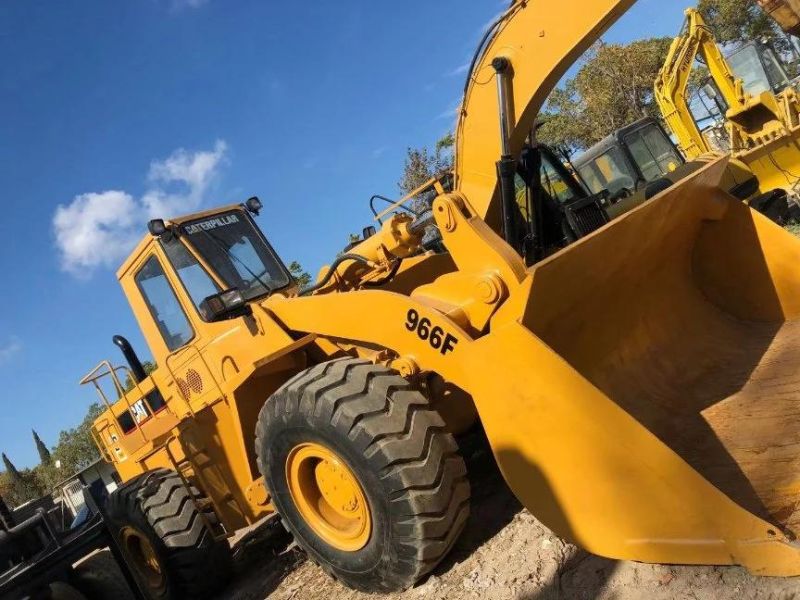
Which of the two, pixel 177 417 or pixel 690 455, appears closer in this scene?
pixel 690 455

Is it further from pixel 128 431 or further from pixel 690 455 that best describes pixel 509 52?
pixel 128 431

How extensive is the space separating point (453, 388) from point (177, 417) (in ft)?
8.62

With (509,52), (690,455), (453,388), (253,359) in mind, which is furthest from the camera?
(253,359)

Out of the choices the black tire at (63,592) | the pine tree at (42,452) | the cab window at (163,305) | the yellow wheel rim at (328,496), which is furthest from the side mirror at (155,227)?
the pine tree at (42,452)

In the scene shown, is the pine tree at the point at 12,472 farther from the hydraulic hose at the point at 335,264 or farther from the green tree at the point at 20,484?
the hydraulic hose at the point at 335,264

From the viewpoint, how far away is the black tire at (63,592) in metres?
4.89

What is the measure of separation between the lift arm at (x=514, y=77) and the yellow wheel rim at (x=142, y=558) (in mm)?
4032

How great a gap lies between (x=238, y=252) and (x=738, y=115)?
1026 centimetres

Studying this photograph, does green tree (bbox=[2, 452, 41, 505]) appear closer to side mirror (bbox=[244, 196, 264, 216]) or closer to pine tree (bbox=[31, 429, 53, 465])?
pine tree (bbox=[31, 429, 53, 465])

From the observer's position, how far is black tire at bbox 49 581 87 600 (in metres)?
4.89

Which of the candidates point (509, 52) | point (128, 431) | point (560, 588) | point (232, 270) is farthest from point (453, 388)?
point (128, 431)

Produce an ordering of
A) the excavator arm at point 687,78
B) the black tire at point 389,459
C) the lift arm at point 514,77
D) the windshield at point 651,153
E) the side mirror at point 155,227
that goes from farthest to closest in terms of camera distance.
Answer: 1. the excavator arm at point 687,78
2. the windshield at point 651,153
3. the side mirror at point 155,227
4. the lift arm at point 514,77
5. the black tire at point 389,459

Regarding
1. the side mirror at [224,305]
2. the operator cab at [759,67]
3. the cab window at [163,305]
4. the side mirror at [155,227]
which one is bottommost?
the side mirror at [224,305]

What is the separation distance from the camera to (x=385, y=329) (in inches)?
145
